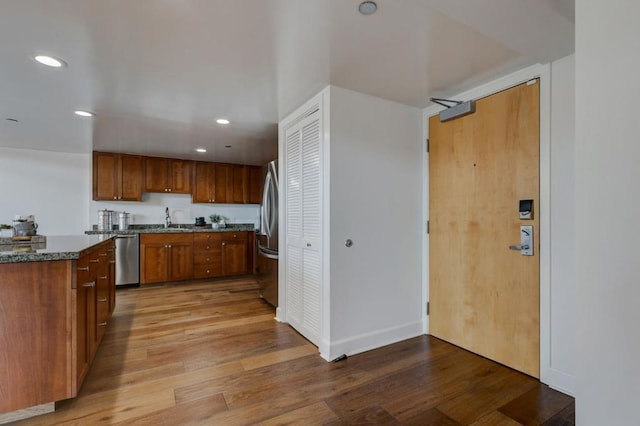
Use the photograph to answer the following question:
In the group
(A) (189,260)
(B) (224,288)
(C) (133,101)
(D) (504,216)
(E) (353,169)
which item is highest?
(C) (133,101)

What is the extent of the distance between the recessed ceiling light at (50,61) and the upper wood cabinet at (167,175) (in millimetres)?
3172

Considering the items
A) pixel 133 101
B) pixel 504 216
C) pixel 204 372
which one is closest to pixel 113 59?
pixel 133 101

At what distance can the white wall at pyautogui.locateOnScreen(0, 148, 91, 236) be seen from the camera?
4426 millimetres

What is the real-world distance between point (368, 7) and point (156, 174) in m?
4.74

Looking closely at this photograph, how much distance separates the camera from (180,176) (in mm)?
5258

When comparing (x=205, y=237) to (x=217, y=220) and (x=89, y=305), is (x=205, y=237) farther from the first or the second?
(x=89, y=305)

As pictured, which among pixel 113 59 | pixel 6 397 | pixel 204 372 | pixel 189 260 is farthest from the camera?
pixel 189 260

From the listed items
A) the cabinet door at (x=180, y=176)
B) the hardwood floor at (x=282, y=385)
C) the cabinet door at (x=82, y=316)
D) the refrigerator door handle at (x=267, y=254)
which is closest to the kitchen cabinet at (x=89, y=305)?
the cabinet door at (x=82, y=316)

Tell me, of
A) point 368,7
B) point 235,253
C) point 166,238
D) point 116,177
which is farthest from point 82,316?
point 116,177

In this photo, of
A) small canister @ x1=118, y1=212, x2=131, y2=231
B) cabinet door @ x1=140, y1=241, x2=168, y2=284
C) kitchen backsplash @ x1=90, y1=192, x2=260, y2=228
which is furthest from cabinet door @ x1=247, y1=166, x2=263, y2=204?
small canister @ x1=118, y1=212, x2=131, y2=231

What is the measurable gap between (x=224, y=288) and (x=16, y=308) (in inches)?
121

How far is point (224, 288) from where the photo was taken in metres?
4.59

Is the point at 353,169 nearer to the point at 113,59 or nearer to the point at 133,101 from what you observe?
the point at 113,59

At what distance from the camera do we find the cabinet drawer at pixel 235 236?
17.3 ft
